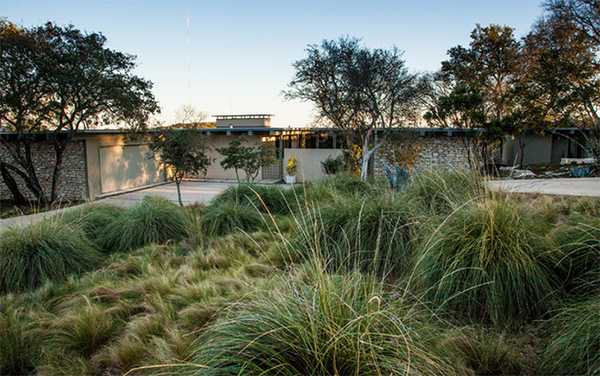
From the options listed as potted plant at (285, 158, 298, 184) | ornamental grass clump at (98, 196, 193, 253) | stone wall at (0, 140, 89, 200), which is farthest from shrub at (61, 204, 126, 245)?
potted plant at (285, 158, 298, 184)

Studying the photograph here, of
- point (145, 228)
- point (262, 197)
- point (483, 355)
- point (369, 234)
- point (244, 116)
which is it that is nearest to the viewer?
point (483, 355)

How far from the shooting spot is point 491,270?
9.84 feet

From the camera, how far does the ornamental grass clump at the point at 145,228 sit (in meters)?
6.22

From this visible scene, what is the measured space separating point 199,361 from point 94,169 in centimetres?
1819

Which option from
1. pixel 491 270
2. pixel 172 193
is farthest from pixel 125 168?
pixel 491 270

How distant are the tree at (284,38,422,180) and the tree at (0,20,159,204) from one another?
7012 mm

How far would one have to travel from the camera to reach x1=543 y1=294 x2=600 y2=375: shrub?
2057 mm

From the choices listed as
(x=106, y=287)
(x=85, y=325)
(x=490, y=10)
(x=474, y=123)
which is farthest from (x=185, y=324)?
(x=474, y=123)

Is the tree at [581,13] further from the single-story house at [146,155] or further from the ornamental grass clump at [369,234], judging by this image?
the ornamental grass clump at [369,234]

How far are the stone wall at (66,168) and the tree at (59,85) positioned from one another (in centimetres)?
76

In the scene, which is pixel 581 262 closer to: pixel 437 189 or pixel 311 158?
pixel 437 189

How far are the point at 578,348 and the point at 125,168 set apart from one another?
20.4 meters

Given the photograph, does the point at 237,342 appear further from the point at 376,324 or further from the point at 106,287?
the point at 106,287

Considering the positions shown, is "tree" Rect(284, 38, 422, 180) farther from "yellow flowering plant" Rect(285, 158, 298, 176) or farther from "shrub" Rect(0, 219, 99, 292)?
"shrub" Rect(0, 219, 99, 292)
